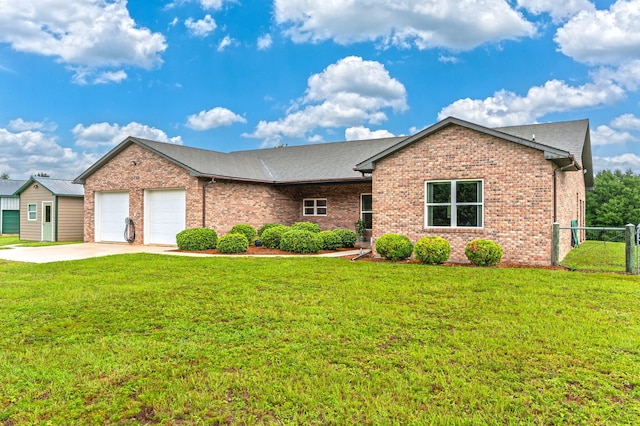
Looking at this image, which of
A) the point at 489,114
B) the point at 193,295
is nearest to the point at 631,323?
the point at 193,295

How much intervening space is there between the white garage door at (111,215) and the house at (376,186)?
5 cm

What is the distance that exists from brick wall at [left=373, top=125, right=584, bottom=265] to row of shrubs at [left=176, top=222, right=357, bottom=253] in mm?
A: 2762

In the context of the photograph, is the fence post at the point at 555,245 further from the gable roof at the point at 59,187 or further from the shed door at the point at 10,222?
the shed door at the point at 10,222

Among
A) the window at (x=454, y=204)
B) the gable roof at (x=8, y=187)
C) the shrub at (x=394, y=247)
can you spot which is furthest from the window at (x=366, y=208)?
the gable roof at (x=8, y=187)

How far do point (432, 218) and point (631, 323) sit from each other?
7.45m

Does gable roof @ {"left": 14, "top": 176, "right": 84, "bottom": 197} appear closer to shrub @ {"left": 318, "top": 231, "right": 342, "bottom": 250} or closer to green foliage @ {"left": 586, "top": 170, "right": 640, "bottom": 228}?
shrub @ {"left": 318, "top": 231, "right": 342, "bottom": 250}

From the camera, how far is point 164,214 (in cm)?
1861

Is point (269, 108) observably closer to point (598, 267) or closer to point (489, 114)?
point (489, 114)

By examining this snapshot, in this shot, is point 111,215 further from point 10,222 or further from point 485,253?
point 10,222

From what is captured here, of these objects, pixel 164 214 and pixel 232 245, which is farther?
pixel 164 214

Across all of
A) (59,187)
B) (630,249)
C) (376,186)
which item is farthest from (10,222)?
(630,249)

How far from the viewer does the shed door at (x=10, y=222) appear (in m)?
31.7

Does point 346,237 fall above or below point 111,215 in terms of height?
below

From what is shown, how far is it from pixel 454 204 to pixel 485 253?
206 centimetres
